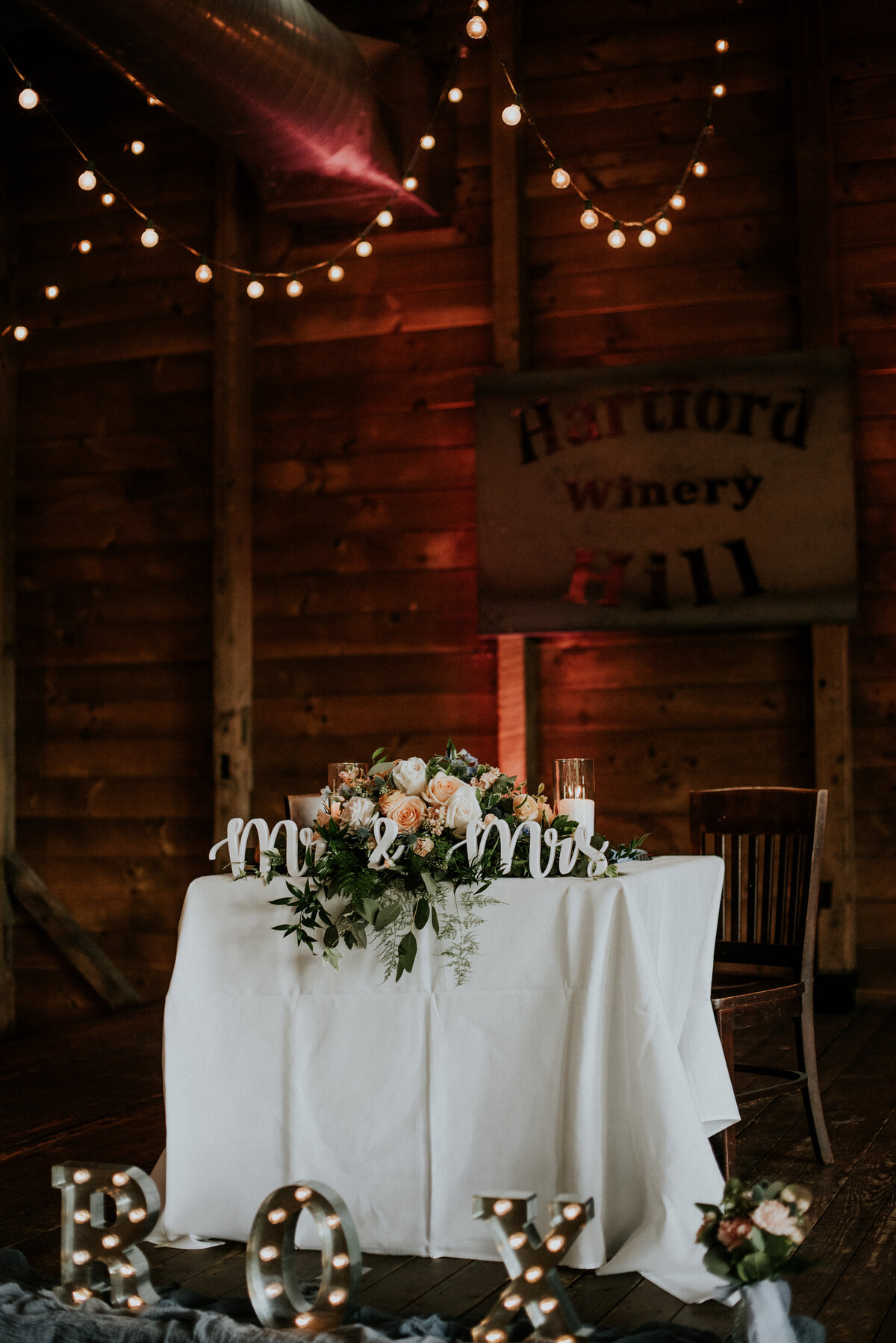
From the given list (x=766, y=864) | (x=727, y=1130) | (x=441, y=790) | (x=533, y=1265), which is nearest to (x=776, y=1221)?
(x=533, y=1265)

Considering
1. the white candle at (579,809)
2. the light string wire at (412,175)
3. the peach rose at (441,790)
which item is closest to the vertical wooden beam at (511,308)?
the light string wire at (412,175)

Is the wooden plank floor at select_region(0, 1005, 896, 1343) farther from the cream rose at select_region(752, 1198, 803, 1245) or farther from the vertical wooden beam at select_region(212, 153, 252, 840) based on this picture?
the vertical wooden beam at select_region(212, 153, 252, 840)

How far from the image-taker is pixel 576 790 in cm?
236

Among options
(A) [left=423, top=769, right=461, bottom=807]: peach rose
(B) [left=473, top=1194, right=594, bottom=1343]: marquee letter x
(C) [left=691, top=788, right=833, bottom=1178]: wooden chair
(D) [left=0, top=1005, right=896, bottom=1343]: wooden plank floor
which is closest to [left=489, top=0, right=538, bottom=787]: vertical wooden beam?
(D) [left=0, top=1005, right=896, bottom=1343]: wooden plank floor

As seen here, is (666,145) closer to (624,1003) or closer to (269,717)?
(269,717)

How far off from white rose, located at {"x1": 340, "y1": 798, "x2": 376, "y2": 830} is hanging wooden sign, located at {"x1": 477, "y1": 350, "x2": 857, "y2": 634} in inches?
97.2

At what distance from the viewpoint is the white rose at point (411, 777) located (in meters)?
2.25

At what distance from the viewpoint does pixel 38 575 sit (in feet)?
17.5

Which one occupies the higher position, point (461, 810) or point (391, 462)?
point (391, 462)

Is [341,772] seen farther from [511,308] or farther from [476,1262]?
[511,308]

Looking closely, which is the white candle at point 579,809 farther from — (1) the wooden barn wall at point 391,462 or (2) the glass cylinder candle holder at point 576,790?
(1) the wooden barn wall at point 391,462

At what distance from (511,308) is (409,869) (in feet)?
9.85

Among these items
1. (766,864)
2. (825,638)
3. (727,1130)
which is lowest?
(727,1130)

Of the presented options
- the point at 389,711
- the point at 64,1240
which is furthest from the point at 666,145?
the point at 64,1240
